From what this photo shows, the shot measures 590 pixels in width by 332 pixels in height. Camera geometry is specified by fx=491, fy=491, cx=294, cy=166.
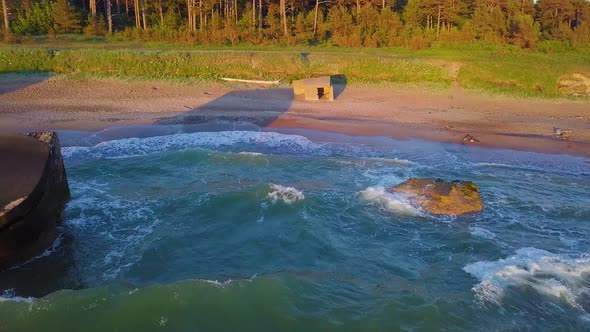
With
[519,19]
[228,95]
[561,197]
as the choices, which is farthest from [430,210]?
[519,19]

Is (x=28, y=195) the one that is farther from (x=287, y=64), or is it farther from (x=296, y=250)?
(x=287, y=64)

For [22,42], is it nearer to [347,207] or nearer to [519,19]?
[347,207]

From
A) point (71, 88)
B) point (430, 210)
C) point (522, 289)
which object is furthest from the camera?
point (71, 88)

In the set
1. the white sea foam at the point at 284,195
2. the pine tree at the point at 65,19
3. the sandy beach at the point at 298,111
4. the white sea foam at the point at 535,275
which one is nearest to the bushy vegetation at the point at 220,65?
the sandy beach at the point at 298,111

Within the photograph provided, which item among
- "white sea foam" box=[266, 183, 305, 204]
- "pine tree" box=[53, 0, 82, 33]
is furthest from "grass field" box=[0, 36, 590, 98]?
"white sea foam" box=[266, 183, 305, 204]

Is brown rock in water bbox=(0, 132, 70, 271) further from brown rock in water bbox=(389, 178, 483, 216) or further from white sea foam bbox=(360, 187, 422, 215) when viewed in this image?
brown rock in water bbox=(389, 178, 483, 216)

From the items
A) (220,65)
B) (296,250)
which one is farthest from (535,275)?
(220,65)
